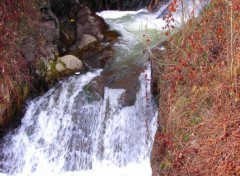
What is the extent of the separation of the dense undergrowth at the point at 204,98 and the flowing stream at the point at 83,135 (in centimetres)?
84

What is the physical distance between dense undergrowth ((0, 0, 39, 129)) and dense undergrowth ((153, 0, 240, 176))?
2881 millimetres

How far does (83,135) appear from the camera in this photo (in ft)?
18.9

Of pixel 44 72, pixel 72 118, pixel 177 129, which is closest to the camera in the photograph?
pixel 177 129

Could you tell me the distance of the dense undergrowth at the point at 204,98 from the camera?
10.9ft

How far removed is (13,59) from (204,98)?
402 centimetres

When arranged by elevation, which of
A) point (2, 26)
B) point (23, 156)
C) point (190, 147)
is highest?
point (2, 26)

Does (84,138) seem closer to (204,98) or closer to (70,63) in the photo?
(70,63)

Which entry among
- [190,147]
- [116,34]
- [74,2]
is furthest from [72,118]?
[74,2]

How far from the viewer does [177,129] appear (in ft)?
13.4

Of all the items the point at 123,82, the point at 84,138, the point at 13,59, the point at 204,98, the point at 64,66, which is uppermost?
the point at 13,59

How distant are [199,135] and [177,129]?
1.47 feet

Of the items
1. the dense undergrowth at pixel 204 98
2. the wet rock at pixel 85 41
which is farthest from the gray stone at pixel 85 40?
the dense undergrowth at pixel 204 98

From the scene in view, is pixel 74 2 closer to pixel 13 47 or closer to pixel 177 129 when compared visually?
pixel 13 47

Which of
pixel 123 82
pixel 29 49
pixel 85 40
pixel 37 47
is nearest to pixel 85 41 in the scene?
pixel 85 40
